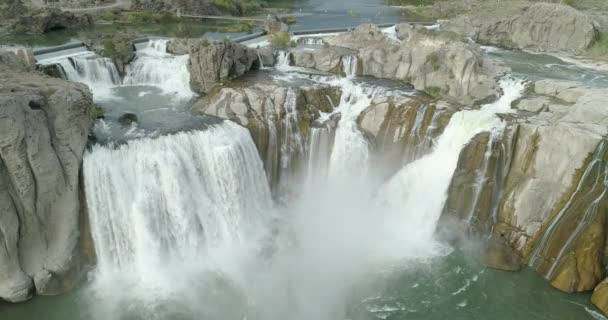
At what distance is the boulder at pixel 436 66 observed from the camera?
18844 mm

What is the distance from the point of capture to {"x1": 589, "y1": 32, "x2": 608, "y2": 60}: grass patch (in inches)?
1083

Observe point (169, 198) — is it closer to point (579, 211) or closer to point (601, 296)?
point (579, 211)

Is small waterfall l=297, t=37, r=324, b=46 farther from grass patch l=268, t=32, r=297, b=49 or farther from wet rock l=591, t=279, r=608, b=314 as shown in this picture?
wet rock l=591, t=279, r=608, b=314

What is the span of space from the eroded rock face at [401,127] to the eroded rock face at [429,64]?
7.13 ft

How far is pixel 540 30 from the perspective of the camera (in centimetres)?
2988

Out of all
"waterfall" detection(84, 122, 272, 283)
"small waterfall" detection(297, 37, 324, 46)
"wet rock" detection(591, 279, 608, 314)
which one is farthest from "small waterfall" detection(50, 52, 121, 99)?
"wet rock" detection(591, 279, 608, 314)

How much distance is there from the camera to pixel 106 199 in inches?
512

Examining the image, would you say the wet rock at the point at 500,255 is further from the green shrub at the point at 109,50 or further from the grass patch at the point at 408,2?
the grass patch at the point at 408,2

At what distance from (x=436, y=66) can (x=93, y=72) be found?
16319 mm

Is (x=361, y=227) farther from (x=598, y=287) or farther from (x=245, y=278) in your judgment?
(x=598, y=287)

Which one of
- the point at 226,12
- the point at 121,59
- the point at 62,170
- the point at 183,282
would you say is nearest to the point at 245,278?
the point at 183,282

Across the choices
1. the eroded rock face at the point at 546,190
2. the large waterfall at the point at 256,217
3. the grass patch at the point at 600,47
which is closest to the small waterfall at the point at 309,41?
the large waterfall at the point at 256,217

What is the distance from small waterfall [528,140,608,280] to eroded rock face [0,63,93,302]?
49.3 feet

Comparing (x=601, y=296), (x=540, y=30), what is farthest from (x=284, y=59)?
(x=540, y=30)
